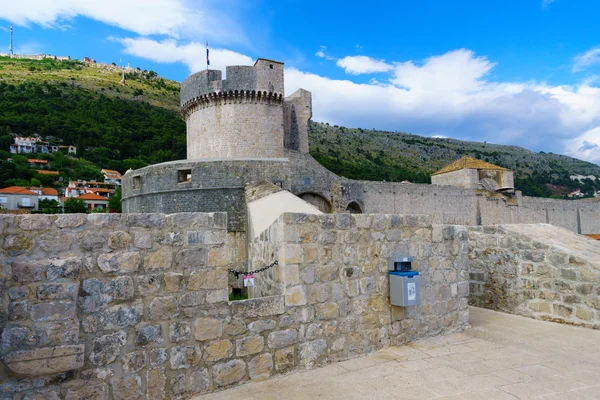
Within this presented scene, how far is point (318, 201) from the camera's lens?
14.8 metres

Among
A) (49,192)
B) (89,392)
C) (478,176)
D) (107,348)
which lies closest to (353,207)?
(478,176)

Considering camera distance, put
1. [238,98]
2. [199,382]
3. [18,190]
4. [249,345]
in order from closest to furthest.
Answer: [199,382]
[249,345]
[238,98]
[18,190]

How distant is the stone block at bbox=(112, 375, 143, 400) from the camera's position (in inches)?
111

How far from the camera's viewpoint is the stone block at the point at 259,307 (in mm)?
3363

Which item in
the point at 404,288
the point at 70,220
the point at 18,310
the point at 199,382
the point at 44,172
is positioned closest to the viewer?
the point at 18,310

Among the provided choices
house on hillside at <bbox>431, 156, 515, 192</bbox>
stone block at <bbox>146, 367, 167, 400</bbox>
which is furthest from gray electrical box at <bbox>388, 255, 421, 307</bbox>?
house on hillside at <bbox>431, 156, 515, 192</bbox>

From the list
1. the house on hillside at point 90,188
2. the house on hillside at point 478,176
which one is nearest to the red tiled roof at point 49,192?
the house on hillside at point 90,188

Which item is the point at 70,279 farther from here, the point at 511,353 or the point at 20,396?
the point at 511,353

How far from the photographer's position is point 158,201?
1350 centimetres

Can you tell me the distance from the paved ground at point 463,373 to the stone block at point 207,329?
18.6 inches

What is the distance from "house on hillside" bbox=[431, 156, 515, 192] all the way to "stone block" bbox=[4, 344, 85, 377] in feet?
97.3

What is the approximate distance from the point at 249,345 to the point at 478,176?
3013 cm

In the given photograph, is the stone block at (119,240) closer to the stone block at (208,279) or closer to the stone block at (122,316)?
the stone block at (122,316)

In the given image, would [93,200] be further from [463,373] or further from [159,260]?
[463,373]
